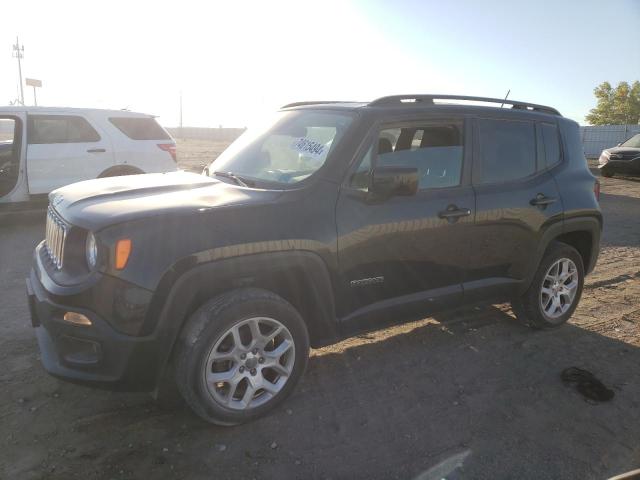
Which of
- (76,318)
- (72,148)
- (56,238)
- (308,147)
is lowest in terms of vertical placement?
(76,318)

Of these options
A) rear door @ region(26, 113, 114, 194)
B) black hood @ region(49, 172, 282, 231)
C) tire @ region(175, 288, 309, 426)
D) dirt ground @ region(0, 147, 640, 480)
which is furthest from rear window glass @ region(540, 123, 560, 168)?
rear door @ region(26, 113, 114, 194)

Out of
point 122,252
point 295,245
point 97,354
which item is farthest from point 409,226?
point 97,354

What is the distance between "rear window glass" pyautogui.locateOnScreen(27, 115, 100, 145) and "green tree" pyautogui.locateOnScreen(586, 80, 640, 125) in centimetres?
6158

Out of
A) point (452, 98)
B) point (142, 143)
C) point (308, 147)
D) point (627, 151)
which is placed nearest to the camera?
point (308, 147)

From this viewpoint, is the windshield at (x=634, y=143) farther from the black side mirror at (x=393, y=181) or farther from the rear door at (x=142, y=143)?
the black side mirror at (x=393, y=181)

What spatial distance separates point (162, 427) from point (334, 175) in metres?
1.84

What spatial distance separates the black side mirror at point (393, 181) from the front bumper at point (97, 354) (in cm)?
159

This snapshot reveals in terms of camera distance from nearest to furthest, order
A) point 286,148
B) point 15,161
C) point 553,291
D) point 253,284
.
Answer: point 253,284, point 286,148, point 553,291, point 15,161

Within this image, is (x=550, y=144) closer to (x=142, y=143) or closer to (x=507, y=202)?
(x=507, y=202)

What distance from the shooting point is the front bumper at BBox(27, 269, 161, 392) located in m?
2.61

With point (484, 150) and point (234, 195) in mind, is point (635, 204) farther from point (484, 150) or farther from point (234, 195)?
point (234, 195)

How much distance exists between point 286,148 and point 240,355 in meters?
1.56

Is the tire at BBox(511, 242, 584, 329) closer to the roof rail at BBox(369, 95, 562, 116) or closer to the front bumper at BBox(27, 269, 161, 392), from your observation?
the roof rail at BBox(369, 95, 562, 116)

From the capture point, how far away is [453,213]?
3602 mm
